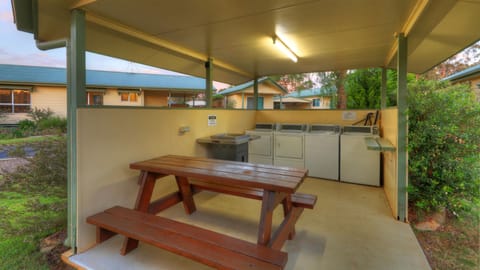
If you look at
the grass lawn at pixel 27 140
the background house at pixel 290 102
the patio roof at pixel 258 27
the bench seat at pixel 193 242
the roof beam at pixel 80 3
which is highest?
the background house at pixel 290 102

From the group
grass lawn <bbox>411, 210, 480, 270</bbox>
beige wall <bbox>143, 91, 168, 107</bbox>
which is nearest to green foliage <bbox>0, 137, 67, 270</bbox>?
grass lawn <bbox>411, 210, 480, 270</bbox>

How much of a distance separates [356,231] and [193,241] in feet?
5.86

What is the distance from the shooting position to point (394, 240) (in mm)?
2234

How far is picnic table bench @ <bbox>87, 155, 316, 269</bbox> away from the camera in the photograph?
4.76 feet

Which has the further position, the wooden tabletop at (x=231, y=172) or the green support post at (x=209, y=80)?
the green support post at (x=209, y=80)

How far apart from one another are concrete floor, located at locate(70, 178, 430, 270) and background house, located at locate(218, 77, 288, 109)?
8663 millimetres

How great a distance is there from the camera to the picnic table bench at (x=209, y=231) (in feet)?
4.76

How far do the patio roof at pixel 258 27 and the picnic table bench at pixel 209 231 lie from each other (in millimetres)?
1603

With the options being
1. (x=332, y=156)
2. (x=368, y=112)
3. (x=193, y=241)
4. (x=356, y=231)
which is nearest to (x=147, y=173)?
(x=193, y=241)

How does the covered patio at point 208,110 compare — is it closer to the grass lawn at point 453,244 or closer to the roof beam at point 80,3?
the roof beam at point 80,3

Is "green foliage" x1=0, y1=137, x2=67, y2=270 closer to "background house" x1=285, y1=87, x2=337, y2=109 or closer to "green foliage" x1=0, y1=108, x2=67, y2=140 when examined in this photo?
"green foliage" x1=0, y1=108, x2=67, y2=140

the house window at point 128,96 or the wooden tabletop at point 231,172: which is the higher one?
the house window at point 128,96

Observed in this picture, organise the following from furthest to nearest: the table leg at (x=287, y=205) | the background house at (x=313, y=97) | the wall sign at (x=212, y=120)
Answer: the background house at (x=313, y=97), the wall sign at (x=212, y=120), the table leg at (x=287, y=205)

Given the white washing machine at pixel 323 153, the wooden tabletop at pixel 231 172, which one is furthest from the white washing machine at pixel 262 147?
the wooden tabletop at pixel 231 172
